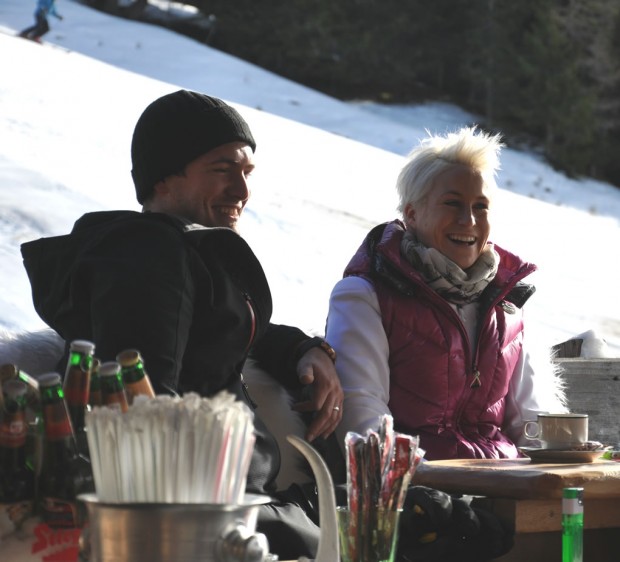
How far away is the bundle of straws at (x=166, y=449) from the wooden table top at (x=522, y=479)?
1077 millimetres

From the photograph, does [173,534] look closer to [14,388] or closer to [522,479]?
[14,388]

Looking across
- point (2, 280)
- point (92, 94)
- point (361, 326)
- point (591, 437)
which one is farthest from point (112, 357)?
point (92, 94)

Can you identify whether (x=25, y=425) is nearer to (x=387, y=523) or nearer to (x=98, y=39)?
(x=387, y=523)

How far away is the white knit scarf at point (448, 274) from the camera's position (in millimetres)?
2986

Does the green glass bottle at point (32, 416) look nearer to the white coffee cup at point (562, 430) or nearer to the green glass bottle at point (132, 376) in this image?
the green glass bottle at point (132, 376)

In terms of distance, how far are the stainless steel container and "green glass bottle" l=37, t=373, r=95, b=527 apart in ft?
0.49

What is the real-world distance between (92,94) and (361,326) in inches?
256

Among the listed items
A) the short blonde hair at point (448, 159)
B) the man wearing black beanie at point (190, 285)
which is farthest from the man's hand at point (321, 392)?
the short blonde hair at point (448, 159)

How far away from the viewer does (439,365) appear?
2920mm

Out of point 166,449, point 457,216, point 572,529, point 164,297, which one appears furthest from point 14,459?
point 457,216

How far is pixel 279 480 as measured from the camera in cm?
272

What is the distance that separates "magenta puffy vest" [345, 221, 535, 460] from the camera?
2924mm

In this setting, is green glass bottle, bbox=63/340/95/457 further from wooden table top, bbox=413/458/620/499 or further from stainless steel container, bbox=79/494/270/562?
wooden table top, bbox=413/458/620/499

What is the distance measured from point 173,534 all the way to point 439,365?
1.78 meters
